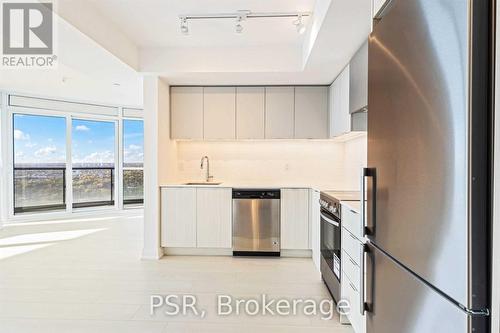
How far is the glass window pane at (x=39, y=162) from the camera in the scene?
5973mm

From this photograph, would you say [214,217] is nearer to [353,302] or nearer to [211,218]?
[211,218]

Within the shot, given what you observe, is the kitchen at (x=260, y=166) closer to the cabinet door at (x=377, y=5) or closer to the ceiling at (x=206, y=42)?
the ceiling at (x=206, y=42)

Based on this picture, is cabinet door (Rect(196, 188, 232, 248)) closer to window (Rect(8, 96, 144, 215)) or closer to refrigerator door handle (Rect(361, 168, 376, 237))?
refrigerator door handle (Rect(361, 168, 376, 237))

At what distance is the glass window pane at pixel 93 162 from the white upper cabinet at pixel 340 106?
5.15 metres

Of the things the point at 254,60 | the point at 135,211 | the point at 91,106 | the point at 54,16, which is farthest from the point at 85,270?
the point at 91,106

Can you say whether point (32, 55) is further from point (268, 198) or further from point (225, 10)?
point (268, 198)

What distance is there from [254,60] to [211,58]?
0.53m

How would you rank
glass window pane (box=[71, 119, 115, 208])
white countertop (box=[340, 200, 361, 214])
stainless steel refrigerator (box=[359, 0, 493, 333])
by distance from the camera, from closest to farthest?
1. stainless steel refrigerator (box=[359, 0, 493, 333])
2. white countertop (box=[340, 200, 361, 214])
3. glass window pane (box=[71, 119, 115, 208])

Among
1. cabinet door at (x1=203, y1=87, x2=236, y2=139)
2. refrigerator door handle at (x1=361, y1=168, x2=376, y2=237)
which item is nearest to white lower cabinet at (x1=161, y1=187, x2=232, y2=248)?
cabinet door at (x1=203, y1=87, x2=236, y2=139)

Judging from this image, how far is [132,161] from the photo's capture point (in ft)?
23.1

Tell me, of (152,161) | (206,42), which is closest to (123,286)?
(152,161)

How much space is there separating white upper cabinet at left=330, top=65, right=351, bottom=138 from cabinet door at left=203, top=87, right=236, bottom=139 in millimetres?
1365

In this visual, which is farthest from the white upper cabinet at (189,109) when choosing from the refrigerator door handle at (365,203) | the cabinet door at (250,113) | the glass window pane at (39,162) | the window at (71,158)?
the glass window pane at (39,162)

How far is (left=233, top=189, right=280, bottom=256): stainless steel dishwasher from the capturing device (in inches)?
156
